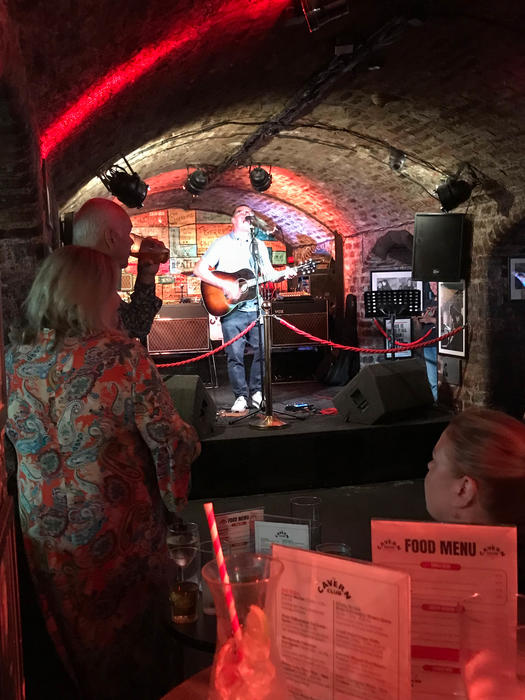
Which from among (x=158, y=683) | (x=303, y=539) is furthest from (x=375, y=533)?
(x=158, y=683)

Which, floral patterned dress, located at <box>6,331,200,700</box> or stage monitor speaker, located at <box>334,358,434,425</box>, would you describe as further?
stage monitor speaker, located at <box>334,358,434,425</box>

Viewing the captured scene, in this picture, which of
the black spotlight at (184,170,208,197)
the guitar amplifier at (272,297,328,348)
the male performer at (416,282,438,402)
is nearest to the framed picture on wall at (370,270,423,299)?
the male performer at (416,282,438,402)

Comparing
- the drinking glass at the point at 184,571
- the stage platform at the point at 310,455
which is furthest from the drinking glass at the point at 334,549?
the stage platform at the point at 310,455

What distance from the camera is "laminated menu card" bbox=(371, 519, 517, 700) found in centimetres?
94

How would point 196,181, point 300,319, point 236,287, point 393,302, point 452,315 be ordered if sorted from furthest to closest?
1. point 300,319
2. point 196,181
3. point 452,315
4. point 393,302
5. point 236,287

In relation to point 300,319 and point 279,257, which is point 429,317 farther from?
point 279,257

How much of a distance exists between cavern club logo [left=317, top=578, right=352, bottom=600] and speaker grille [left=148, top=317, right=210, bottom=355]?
7.97 meters

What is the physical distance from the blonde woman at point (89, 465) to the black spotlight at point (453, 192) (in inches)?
211

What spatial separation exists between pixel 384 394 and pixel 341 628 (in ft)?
13.3

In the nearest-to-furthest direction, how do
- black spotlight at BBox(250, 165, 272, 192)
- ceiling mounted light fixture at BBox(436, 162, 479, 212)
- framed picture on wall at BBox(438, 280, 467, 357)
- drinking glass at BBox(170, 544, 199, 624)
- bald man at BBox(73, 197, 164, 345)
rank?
drinking glass at BBox(170, 544, 199, 624) < bald man at BBox(73, 197, 164, 345) < ceiling mounted light fixture at BBox(436, 162, 479, 212) < framed picture on wall at BBox(438, 280, 467, 357) < black spotlight at BBox(250, 165, 272, 192)

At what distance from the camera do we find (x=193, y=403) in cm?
462

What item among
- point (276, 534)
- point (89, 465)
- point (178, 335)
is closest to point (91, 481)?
point (89, 465)

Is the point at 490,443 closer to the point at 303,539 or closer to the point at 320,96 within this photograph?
the point at 303,539

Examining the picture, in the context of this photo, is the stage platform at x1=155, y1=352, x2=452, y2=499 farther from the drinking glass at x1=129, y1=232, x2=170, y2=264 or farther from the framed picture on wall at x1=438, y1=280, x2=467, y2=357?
the framed picture on wall at x1=438, y1=280, x2=467, y2=357
